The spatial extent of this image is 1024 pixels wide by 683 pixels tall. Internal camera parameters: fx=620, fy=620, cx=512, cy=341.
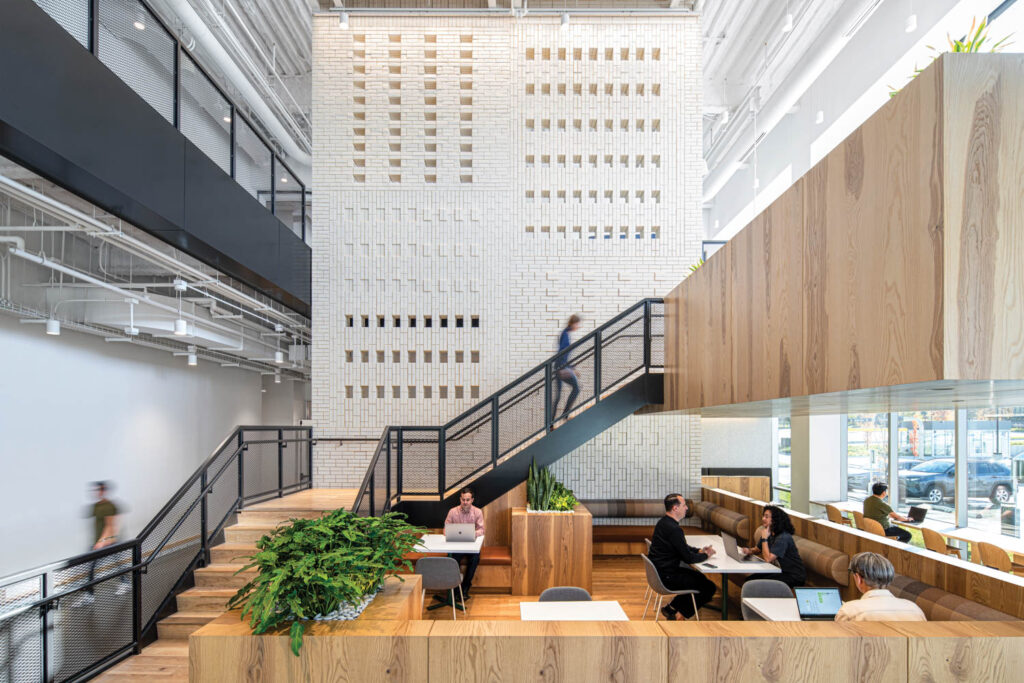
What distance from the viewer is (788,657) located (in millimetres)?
2992

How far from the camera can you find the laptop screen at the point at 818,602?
425cm

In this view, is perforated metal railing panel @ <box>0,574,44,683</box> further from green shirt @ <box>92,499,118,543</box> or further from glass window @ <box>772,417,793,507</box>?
glass window @ <box>772,417,793,507</box>

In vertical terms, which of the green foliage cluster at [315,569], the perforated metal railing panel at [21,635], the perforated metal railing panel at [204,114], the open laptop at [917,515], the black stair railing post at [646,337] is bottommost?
the open laptop at [917,515]

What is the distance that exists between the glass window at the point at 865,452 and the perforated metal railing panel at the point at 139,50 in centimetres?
1138

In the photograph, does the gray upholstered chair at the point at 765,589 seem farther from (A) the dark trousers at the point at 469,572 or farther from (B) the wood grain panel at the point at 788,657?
(A) the dark trousers at the point at 469,572

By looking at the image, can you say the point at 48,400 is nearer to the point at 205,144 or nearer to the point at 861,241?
the point at 205,144

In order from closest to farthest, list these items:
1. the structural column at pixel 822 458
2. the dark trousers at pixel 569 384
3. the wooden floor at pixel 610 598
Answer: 1. the wooden floor at pixel 610 598
2. the dark trousers at pixel 569 384
3. the structural column at pixel 822 458

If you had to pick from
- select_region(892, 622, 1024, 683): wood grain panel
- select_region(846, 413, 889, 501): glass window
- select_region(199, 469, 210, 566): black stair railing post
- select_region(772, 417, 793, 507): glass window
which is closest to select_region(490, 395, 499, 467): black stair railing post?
select_region(199, 469, 210, 566): black stair railing post

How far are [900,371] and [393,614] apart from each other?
2.76 meters

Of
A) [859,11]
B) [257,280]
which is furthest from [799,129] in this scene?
[257,280]

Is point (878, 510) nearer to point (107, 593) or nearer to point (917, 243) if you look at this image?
point (917, 243)

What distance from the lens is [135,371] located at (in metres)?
10.9

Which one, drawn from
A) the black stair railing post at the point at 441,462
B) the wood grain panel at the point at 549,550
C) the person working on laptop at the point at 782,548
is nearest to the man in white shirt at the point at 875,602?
the person working on laptop at the point at 782,548

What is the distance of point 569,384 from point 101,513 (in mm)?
5659
